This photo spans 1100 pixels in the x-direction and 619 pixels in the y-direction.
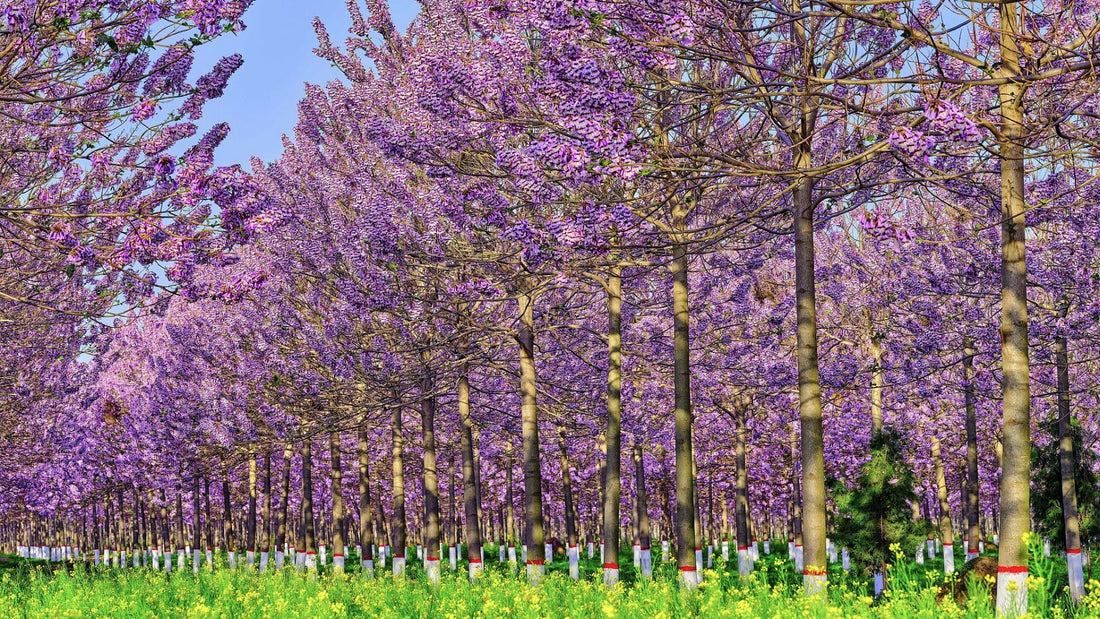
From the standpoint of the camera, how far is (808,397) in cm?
1182

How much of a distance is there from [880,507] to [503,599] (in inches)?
386

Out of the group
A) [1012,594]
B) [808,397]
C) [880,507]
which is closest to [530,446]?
[880,507]

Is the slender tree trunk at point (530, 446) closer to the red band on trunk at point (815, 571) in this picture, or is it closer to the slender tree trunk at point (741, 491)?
the red band on trunk at point (815, 571)

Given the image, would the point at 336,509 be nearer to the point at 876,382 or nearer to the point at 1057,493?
the point at 876,382

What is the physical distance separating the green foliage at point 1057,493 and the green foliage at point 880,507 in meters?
8.22

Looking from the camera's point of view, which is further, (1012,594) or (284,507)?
(284,507)

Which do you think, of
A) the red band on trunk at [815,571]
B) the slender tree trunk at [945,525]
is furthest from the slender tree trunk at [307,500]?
the red band on trunk at [815,571]

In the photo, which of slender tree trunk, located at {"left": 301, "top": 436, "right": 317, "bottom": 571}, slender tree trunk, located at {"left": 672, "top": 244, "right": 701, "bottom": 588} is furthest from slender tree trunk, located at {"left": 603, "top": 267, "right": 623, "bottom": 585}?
slender tree trunk, located at {"left": 301, "top": 436, "right": 317, "bottom": 571}

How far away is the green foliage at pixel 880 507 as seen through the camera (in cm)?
1852

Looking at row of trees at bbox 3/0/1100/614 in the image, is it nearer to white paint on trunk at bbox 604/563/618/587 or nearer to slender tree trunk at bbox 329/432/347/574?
slender tree trunk at bbox 329/432/347/574

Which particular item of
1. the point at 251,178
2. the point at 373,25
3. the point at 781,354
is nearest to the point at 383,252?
the point at 251,178

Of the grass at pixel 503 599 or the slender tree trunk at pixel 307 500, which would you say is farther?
the slender tree trunk at pixel 307 500

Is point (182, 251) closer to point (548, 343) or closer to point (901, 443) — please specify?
point (548, 343)

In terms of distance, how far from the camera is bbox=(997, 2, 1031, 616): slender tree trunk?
9586 mm
